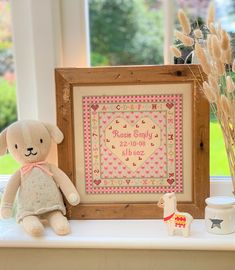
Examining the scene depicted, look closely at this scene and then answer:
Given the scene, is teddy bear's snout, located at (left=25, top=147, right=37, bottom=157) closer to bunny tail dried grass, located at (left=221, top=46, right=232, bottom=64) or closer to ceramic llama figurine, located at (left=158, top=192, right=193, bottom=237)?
ceramic llama figurine, located at (left=158, top=192, right=193, bottom=237)

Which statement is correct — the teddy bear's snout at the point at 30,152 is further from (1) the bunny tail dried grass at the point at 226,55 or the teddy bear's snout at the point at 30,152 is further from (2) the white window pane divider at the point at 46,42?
(1) the bunny tail dried grass at the point at 226,55

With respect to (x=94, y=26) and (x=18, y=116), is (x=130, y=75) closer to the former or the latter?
(x=94, y=26)

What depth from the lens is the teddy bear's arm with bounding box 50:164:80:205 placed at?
1.23 metres

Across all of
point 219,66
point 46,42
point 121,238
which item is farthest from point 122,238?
point 46,42

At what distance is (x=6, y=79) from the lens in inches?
56.4

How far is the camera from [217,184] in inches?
52.3

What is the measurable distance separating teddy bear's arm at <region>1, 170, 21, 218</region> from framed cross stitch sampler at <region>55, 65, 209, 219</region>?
13 cm

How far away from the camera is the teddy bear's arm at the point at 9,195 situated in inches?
48.4

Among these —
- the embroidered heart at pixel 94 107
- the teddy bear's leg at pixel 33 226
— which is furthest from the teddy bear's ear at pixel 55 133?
the teddy bear's leg at pixel 33 226

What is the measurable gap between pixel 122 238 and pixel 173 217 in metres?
0.14

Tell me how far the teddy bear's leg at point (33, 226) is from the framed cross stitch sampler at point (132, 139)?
13cm

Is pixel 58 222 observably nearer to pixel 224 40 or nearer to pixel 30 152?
pixel 30 152

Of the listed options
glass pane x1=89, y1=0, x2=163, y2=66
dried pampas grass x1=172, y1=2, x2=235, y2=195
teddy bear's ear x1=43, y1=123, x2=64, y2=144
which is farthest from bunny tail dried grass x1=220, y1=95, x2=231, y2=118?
teddy bear's ear x1=43, y1=123, x2=64, y2=144

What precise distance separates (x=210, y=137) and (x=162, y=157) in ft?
0.58
